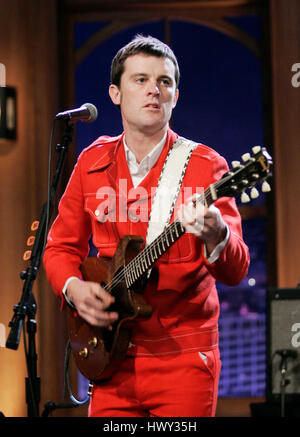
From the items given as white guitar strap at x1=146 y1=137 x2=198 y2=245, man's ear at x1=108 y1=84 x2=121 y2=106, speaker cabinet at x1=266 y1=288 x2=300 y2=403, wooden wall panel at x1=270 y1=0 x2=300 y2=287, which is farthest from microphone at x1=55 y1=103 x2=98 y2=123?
wooden wall panel at x1=270 y1=0 x2=300 y2=287

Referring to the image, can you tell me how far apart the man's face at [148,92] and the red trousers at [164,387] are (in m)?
0.84

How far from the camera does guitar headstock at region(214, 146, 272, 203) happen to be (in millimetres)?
1789

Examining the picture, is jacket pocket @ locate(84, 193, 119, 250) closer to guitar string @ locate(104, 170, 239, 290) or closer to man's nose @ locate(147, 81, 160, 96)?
guitar string @ locate(104, 170, 239, 290)

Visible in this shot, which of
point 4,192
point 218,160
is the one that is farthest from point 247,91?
point 218,160

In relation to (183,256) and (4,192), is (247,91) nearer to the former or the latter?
(4,192)

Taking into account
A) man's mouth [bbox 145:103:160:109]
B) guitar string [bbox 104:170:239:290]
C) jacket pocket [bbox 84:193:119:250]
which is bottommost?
guitar string [bbox 104:170:239:290]

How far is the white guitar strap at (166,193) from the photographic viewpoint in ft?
7.19

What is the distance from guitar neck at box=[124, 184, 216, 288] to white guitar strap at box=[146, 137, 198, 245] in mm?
76

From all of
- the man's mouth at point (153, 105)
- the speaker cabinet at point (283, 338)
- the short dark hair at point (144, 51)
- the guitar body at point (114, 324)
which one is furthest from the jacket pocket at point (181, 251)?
the speaker cabinet at point (283, 338)

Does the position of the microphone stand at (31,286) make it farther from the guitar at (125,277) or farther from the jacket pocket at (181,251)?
the jacket pocket at (181,251)

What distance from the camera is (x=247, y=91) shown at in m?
4.95

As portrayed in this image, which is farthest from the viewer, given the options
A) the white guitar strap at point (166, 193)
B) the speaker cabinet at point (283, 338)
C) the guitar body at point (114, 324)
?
the speaker cabinet at point (283, 338)

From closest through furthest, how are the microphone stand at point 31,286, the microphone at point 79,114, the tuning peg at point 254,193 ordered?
1. the tuning peg at point 254,193
2. the microphone at point 79,114
3. the microphone stand at point 31,286

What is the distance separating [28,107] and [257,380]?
2.74 metres
